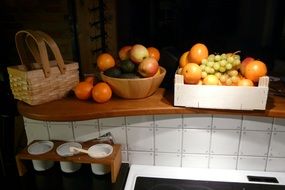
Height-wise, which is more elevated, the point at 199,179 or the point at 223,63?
the point at 223,63

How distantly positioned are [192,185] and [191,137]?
0.18 meters

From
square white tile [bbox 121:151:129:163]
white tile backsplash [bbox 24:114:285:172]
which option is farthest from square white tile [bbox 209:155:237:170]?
square white tile [bbox 121:151:129:163]

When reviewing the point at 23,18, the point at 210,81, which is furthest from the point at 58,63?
the point at 23,18

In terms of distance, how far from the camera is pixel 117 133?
103 cm

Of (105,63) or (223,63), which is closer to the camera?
(223,63)

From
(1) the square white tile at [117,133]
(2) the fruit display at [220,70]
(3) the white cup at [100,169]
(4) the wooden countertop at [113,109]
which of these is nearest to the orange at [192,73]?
(2) the fruit display at [220,70]

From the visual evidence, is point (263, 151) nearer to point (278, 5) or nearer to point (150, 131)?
point (150, 131)

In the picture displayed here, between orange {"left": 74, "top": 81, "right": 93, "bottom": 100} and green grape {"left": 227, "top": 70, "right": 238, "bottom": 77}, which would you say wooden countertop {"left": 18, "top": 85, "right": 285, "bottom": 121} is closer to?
orange {"left": 74, "top": 81, "right": 93, "bottom": 100}

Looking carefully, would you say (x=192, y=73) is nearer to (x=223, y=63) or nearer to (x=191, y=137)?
(x=223, y=63)

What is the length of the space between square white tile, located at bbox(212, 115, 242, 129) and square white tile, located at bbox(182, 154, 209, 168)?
0.47ft

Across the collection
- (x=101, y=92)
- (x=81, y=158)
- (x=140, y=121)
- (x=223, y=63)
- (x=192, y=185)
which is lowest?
(x=192, y=185)

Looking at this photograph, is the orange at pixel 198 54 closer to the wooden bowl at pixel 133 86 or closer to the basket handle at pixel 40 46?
the wooden bowl at pixel 133 86

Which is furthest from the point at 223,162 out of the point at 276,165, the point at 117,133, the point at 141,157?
the point at 117,133

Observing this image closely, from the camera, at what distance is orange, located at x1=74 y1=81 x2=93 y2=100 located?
3.10ft
